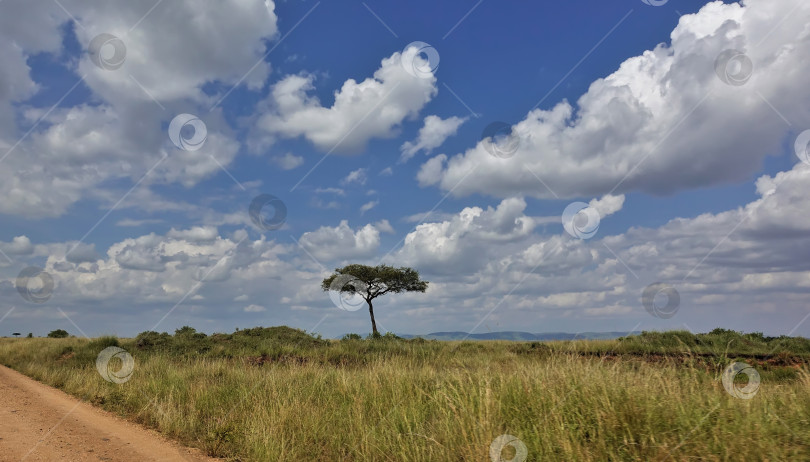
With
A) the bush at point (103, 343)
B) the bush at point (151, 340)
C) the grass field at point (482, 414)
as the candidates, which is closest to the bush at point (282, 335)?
the bush at point (151, 340)

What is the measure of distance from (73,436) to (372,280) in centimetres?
4184

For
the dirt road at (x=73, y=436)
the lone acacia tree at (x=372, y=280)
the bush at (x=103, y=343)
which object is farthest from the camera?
the lone acacia tree at (x=372, y=280)

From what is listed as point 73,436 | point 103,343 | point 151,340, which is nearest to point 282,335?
point 151,340

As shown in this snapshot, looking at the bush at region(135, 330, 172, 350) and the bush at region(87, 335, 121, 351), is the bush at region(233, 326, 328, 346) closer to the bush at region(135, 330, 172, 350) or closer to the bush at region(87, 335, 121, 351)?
the bush at region(135, 330, 172, 350)

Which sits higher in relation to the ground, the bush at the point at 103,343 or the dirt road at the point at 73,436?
the bush at the point at 103,343

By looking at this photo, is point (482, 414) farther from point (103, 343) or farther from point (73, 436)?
point (103, 343)

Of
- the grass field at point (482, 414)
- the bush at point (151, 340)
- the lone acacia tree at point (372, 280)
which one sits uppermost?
the lone acacia tree at point (372, 280)

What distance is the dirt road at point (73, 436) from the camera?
7152 millimetres

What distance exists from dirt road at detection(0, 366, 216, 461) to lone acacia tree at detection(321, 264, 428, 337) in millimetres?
37886

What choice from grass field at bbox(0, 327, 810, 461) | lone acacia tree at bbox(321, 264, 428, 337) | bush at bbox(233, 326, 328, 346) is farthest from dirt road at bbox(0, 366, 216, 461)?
lone acacia tree at bbox(321, 264, 428, 337)

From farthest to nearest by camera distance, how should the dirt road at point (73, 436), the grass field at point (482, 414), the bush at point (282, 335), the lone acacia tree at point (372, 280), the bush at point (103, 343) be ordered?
the lone acacia tree at point (372, 280), the bush at point (282, 335), the bush at point (103, 343), the dirt road at point (73, 436), the grass field at point (482, 414)

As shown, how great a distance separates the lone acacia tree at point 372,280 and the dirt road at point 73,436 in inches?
1492

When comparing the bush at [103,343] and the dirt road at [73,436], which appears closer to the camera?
the dirt road at [73,436]

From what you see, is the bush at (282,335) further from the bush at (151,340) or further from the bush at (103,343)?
the bush at (103,343)
